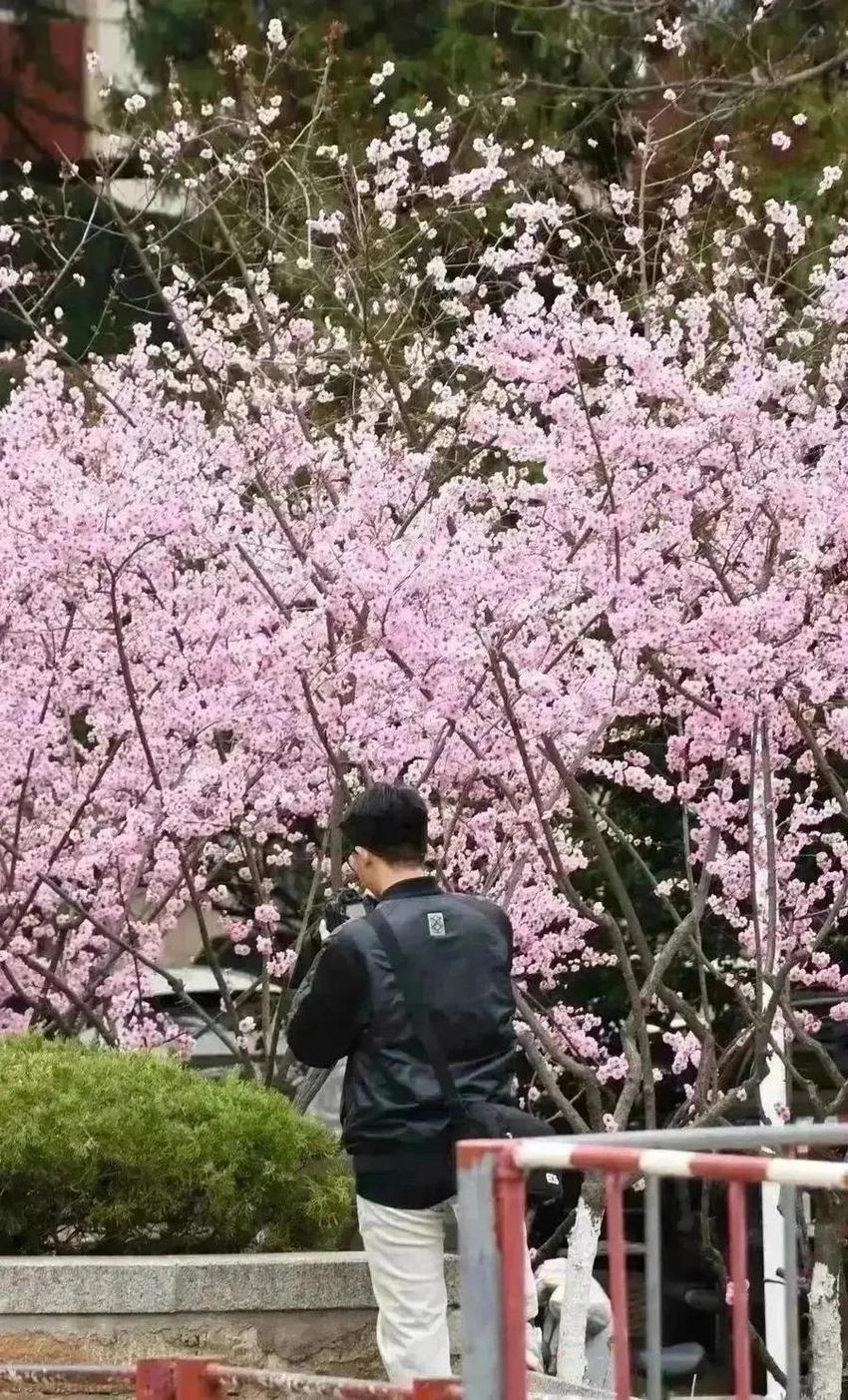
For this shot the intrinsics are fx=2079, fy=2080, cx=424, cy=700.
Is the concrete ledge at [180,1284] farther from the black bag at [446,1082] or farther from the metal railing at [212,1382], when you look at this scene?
the metal railing at [212,1382]

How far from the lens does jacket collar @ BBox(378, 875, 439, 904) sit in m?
4.92

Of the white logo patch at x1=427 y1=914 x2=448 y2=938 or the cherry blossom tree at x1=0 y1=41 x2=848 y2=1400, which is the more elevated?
the cherry blossom tree at x1=0 y1=41 x2=848 y2=1400

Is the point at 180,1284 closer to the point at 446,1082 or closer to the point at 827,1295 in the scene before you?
the point at 446,1082

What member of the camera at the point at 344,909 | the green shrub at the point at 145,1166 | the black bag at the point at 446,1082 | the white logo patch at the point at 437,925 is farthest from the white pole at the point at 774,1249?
the green shrub at the point at 145,1166

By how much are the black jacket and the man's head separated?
0.11m

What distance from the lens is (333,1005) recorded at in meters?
4.75

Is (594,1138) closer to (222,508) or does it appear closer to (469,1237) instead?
(469,1237)

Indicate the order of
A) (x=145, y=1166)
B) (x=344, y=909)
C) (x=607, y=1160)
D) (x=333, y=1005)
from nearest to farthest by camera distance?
(x=607, y=1160) → (x=333, y=1005) → (x=344, y=909) → (x=145, y=1166)

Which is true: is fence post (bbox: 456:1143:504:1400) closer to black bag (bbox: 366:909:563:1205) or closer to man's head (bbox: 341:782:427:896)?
black bag (bbox: 366:909:563:1205)

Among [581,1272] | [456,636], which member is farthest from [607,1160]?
[456,636]

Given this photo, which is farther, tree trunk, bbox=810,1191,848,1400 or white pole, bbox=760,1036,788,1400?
tree trunk, bbox=810,1191,848,1400

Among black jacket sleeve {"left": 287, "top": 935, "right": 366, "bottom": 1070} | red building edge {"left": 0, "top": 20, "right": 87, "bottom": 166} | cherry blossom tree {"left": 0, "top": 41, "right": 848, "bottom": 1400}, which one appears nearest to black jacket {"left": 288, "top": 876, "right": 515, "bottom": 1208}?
black jacket sleeve {"left": 287, "top": 935, "right": 366, "bottom": 1070}

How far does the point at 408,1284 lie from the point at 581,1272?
3.20 meters

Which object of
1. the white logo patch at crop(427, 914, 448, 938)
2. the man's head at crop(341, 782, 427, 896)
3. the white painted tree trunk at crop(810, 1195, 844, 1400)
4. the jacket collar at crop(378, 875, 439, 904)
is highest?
the man's head at crop(341, 782, 427, 896)
